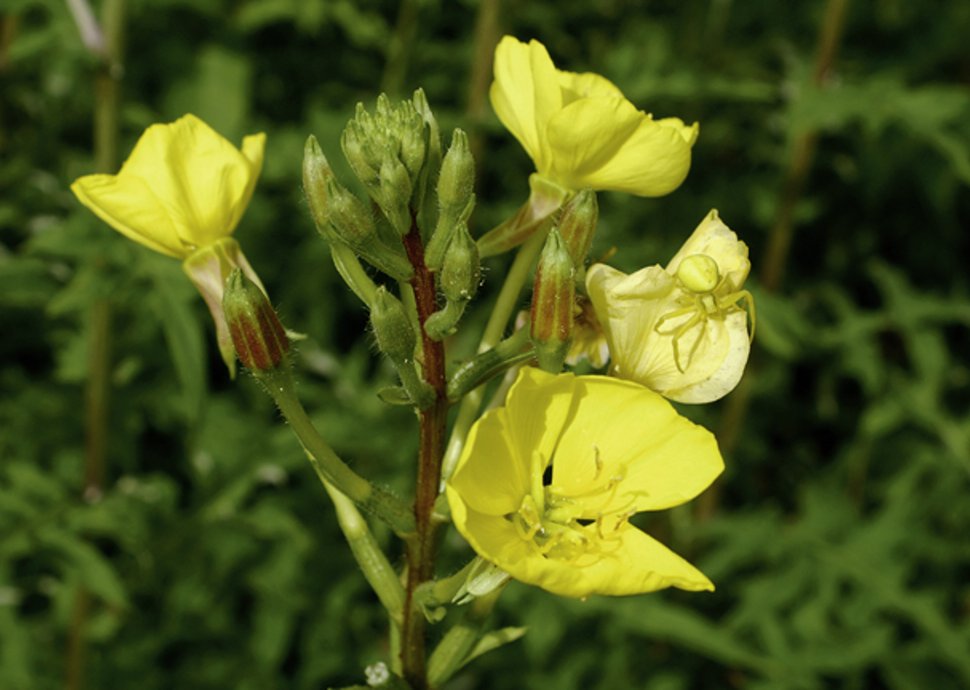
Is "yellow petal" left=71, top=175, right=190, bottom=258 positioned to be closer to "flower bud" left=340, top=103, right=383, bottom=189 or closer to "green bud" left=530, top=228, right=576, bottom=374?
"flower bud" left=340, top=103, right=383, bottom=189

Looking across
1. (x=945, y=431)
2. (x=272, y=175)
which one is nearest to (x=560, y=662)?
(x=945, y=431)

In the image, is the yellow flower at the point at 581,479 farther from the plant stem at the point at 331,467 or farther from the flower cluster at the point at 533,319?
the plant stem at the point at 331,467

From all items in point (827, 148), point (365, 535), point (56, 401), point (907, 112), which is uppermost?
point (907, 112)

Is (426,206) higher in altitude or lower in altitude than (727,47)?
higher

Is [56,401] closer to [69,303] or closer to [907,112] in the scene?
[69,303]

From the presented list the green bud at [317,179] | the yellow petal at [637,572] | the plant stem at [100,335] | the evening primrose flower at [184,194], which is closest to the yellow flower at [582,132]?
the green bud at [317,179]

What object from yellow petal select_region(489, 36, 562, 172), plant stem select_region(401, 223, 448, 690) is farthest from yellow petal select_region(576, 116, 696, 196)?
plant stem select_region(401, 223, 448, 690)
